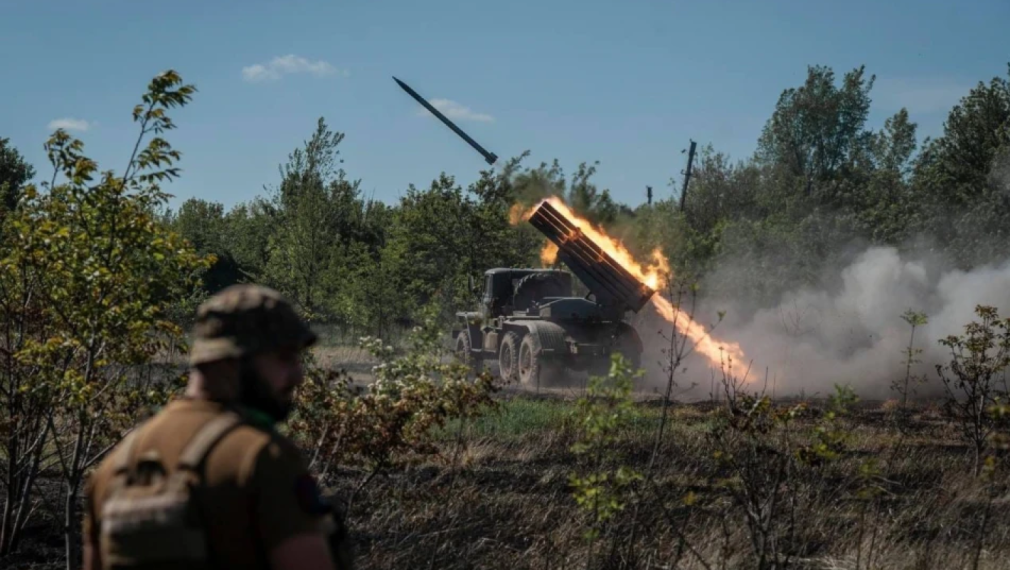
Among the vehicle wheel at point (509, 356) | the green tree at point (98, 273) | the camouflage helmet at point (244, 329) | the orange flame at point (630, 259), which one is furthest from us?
the vehicle wheel at point (509, 356)

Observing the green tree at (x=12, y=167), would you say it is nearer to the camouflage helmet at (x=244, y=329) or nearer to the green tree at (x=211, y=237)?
the green tree at (x=211, y=237)

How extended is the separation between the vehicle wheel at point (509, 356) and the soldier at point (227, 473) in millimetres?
20470

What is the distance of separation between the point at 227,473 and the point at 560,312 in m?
20.2

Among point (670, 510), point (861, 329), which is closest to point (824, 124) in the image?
point (861, 329)

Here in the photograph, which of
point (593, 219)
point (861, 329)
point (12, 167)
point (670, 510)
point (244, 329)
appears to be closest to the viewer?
point (244, 329)

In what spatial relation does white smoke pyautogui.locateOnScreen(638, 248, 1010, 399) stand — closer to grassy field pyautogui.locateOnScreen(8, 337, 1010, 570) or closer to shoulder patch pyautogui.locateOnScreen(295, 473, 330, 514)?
grassy field pyautogui.locateOnScreen(8, 337, 1010, 570)

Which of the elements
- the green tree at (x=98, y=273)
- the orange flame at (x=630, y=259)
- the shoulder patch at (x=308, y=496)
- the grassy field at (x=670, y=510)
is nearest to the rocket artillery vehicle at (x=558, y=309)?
the orange flame at (x=630, y=259)

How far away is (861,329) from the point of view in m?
26.7

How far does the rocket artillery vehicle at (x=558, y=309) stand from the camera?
69.9 ft

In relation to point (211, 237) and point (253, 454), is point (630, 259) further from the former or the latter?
point (211, 237)

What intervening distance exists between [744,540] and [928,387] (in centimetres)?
1672

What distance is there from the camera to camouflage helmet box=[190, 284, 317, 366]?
2527 mm

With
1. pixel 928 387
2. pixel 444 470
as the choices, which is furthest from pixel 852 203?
pixel 444 470

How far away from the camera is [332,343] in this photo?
108ft
